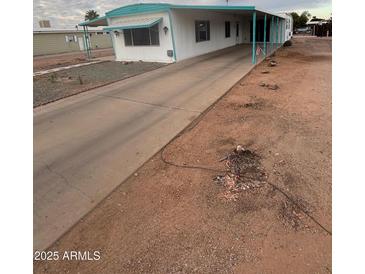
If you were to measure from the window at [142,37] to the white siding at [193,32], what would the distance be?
4.54 ft

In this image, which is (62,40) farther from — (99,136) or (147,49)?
(99,136)

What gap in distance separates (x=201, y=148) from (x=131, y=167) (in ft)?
4.37

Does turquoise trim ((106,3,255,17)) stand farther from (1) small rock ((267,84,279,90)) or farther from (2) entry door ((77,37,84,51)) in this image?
(2) entry door ((77,37,84,51))

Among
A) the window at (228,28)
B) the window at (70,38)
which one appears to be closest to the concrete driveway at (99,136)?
the window at (228,28)

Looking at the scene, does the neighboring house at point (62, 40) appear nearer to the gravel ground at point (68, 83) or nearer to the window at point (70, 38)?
the window at point (70, 38)

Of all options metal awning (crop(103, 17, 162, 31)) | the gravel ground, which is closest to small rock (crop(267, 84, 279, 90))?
the gravel ground

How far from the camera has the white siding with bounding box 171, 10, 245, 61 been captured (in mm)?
14570

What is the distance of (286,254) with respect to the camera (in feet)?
7.89

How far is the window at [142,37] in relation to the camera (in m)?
15.1

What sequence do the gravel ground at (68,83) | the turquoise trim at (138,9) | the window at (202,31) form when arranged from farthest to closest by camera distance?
the window at (202,31), the turquoise trim at (138,9), the gravel ground at (68,83)

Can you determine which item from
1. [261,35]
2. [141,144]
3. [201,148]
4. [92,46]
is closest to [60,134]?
[141,144]

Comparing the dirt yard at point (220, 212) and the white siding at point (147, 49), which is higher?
the white siding at point (147, 49)

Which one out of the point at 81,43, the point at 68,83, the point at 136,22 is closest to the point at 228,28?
the point at 136,22

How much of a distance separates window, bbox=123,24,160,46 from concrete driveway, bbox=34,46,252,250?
20.2ft
